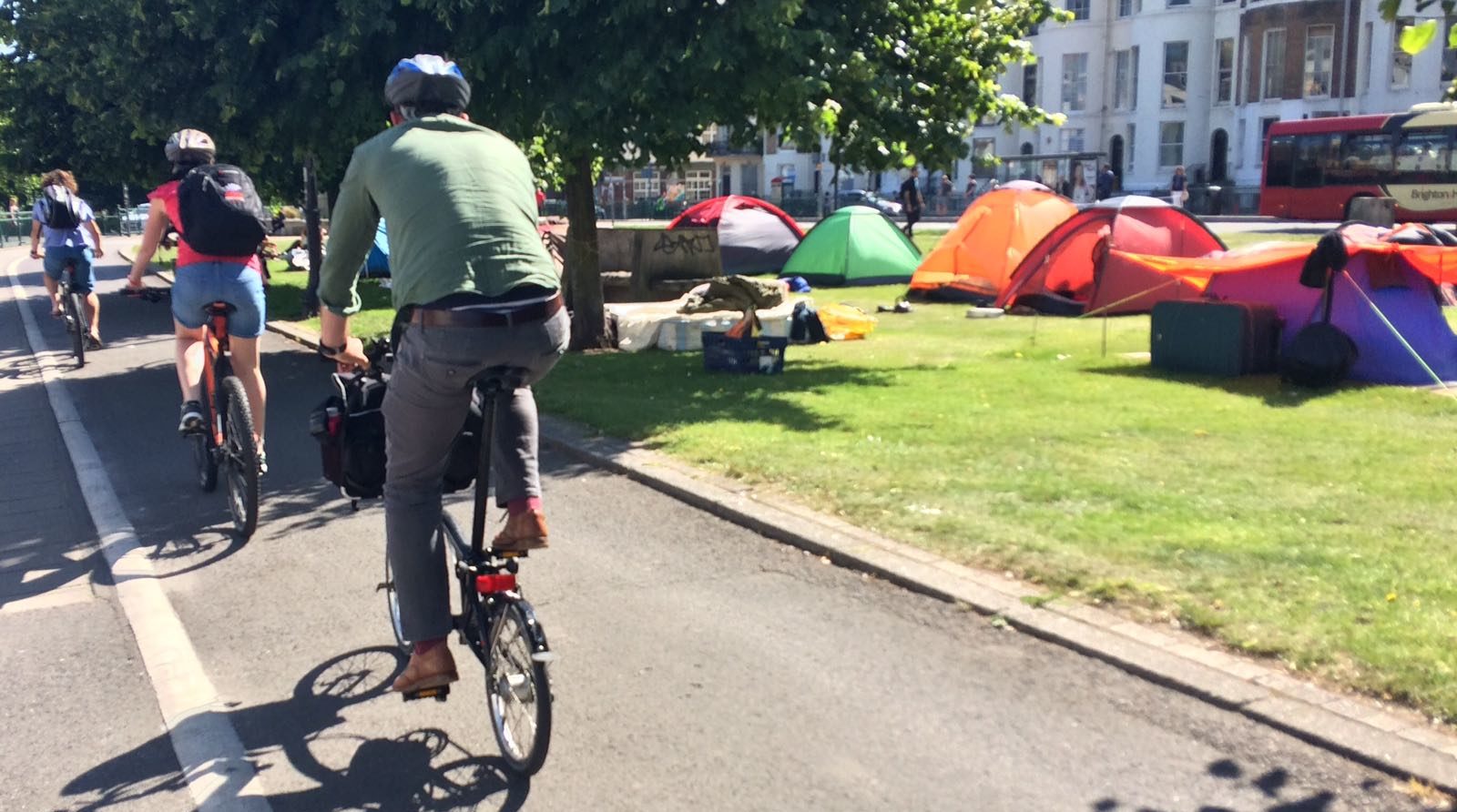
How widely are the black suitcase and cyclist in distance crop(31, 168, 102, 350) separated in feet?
34.3

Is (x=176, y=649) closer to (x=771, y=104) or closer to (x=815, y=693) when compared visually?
(x=815, y=693)

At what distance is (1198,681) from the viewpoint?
4613 mm

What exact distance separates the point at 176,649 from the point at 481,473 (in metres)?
2.01

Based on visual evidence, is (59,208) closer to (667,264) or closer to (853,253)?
(667,264)

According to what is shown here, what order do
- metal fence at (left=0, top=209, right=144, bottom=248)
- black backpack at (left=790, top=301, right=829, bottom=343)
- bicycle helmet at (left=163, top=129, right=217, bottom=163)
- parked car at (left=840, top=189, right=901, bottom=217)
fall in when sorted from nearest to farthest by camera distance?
bicycle helmet at (left=163, top=129, right=217, bottom=163)
black backpack at (left=790, top=301, right=829, bottom=343)
parked car at (left=840, top=189, right=901, bottom=217)
metal fence at (left=0, top=209, right=144, bottom=248)

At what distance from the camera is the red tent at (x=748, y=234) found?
25.0 metres

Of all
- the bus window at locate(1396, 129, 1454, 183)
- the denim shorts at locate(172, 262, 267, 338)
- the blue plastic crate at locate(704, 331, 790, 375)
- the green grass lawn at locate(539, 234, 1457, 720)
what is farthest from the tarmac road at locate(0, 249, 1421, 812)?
the bus window at locate(1396, 129, 1454, 183)

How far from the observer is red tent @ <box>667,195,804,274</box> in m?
25.0

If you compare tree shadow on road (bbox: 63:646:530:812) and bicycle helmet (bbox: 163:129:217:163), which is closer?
tree shadow on road (bbox: 63:646:530:812)

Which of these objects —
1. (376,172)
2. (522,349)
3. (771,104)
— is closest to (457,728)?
(522,349)

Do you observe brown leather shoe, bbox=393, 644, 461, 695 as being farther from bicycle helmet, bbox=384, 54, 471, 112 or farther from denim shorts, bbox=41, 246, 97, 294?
denim shorts, bbox=41, 246, 97, 294

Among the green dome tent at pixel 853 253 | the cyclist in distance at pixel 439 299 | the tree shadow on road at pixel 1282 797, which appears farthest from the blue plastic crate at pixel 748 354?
the green dome tent at pixel 853 253

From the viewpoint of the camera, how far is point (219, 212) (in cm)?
676

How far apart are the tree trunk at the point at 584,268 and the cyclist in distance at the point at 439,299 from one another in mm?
9229
